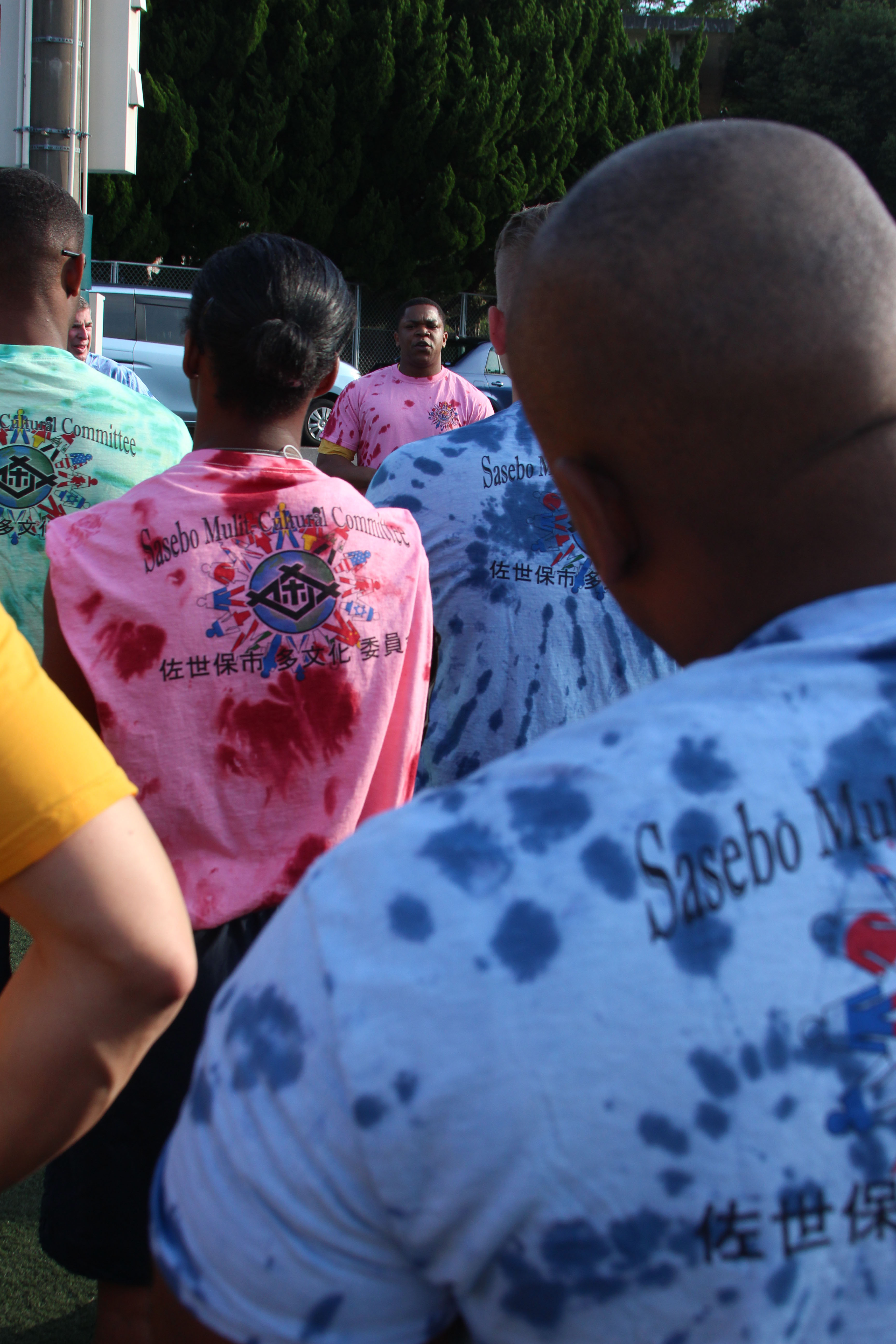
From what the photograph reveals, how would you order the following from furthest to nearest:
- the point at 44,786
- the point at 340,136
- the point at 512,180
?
the point at 512,180
the point at 340,136
the point at 44,786

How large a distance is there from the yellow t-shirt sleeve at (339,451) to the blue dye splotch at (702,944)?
505 centimetres

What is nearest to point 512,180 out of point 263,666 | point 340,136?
point 340,136

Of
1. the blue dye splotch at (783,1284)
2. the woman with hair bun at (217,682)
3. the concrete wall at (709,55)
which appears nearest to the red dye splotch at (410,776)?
the woman with hair bun at (217,682)

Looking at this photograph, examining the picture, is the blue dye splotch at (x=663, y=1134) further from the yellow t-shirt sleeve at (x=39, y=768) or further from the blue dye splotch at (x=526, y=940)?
the yellow t-shirt sleeve at (x=39, y=768)

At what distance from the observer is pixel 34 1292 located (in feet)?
7.83

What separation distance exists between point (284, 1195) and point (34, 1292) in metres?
2.13

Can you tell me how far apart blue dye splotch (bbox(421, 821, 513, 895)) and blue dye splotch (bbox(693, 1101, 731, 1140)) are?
0.17 metres

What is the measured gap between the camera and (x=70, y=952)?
1093 millimetres

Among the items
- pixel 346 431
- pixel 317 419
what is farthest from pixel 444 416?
pixel 317 419

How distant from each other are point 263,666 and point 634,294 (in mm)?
1166

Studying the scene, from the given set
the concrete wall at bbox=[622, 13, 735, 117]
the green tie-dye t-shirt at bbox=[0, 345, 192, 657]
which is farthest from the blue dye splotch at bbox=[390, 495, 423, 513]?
the concrete wall at bbox=[622, 13, 735, 117]

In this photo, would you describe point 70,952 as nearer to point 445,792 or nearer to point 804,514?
point 445,792

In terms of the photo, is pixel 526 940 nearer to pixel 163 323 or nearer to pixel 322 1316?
pixel 322 1316

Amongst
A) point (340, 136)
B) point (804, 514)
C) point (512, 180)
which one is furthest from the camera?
point (512, 180)
